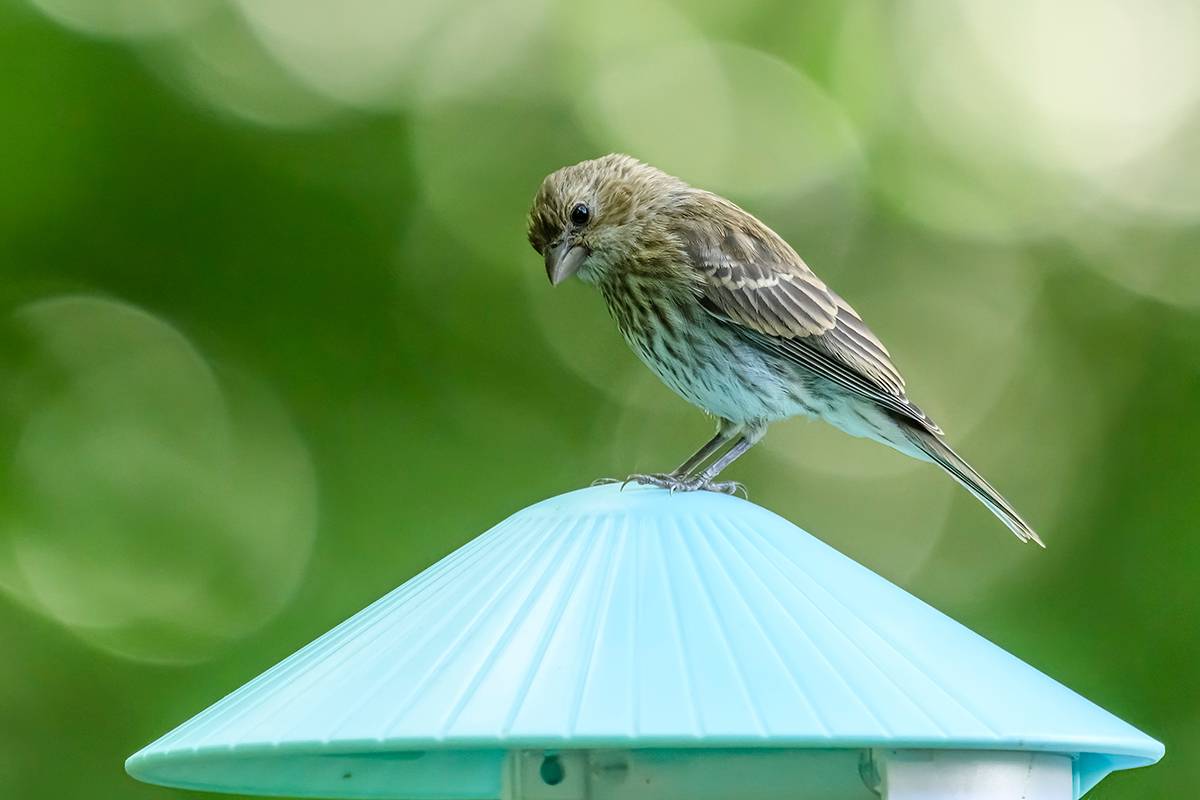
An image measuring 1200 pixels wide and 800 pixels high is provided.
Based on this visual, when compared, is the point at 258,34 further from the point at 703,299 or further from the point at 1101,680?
the point at 1101,680

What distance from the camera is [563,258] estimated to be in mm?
4922

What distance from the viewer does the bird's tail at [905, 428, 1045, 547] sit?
4621mm

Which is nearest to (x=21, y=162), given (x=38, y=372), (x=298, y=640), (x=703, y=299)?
Answer: (x=38, y=372)

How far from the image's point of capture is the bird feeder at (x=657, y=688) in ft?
6.21

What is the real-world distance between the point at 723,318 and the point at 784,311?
204 millimetres

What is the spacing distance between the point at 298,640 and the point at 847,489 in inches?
92.1

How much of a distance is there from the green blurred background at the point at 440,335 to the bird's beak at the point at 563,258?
737mm

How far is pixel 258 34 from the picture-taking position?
→ 6008 millimetres

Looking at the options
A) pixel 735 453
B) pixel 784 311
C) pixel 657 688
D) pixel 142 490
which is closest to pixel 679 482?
pixel 735 453

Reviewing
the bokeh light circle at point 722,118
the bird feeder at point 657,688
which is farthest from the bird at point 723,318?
the bird feeder at point 657,688

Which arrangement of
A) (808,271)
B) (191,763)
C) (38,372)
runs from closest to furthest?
(191,763), (808,271), (38,372)

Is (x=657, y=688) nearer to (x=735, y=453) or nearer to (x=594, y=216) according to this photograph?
(x=735, y=453)

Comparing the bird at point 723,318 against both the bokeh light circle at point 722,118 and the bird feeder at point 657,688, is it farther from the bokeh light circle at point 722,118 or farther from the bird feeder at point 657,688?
the bird feeder at point 657,688

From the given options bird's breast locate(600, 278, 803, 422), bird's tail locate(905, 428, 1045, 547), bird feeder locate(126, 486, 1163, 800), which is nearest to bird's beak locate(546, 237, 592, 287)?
bird's breast locate(600, 278, 803, 422)
